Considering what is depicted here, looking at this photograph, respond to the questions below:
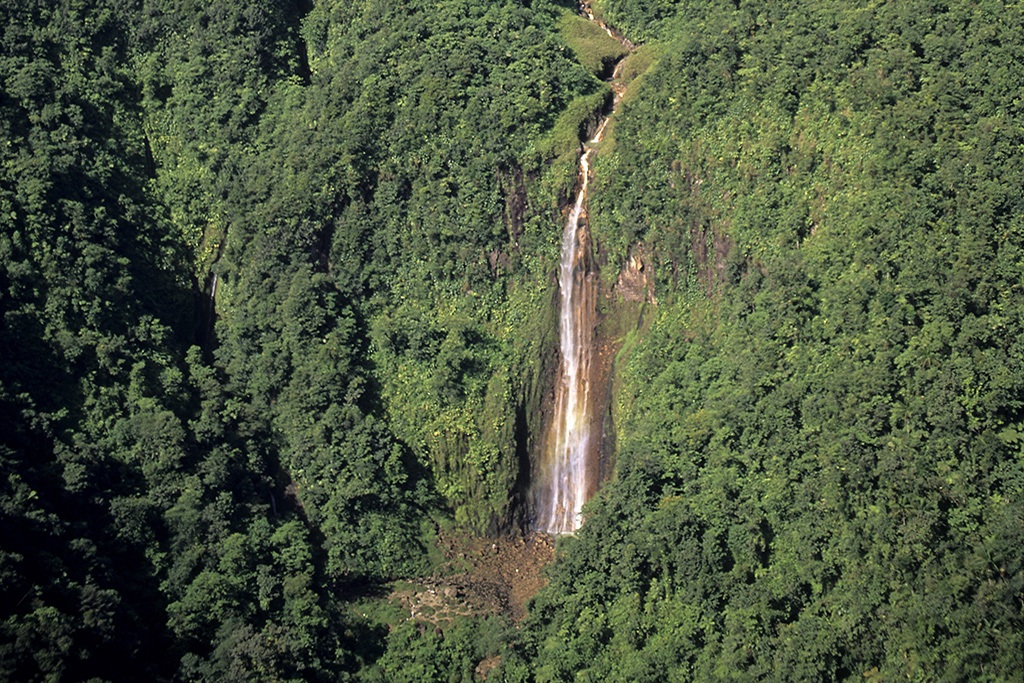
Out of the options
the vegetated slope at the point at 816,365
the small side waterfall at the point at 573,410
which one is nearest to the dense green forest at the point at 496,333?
the vegetated slope at the point at 816,365

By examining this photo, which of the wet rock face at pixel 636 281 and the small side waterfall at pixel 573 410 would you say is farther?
the small side waterfall at pixel 573 410

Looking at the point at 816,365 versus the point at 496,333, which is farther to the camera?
the point at 496,333

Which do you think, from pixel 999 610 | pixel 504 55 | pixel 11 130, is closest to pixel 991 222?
pixel 999 610

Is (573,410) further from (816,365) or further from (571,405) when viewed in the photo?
(816,365)

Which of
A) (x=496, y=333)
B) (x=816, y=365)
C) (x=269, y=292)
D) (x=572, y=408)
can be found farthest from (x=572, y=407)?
(x=269, y=292)

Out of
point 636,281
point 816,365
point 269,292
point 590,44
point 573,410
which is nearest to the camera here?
point 816,365

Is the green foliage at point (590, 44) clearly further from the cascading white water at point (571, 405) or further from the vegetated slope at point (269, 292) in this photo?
the cascading white water at point (571, 405)

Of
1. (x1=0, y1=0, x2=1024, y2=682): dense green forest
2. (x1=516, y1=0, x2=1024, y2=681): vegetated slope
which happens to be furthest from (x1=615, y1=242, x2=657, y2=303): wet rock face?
(x1=516, y1=0, x2=1024, y2=681): vegetated slope
